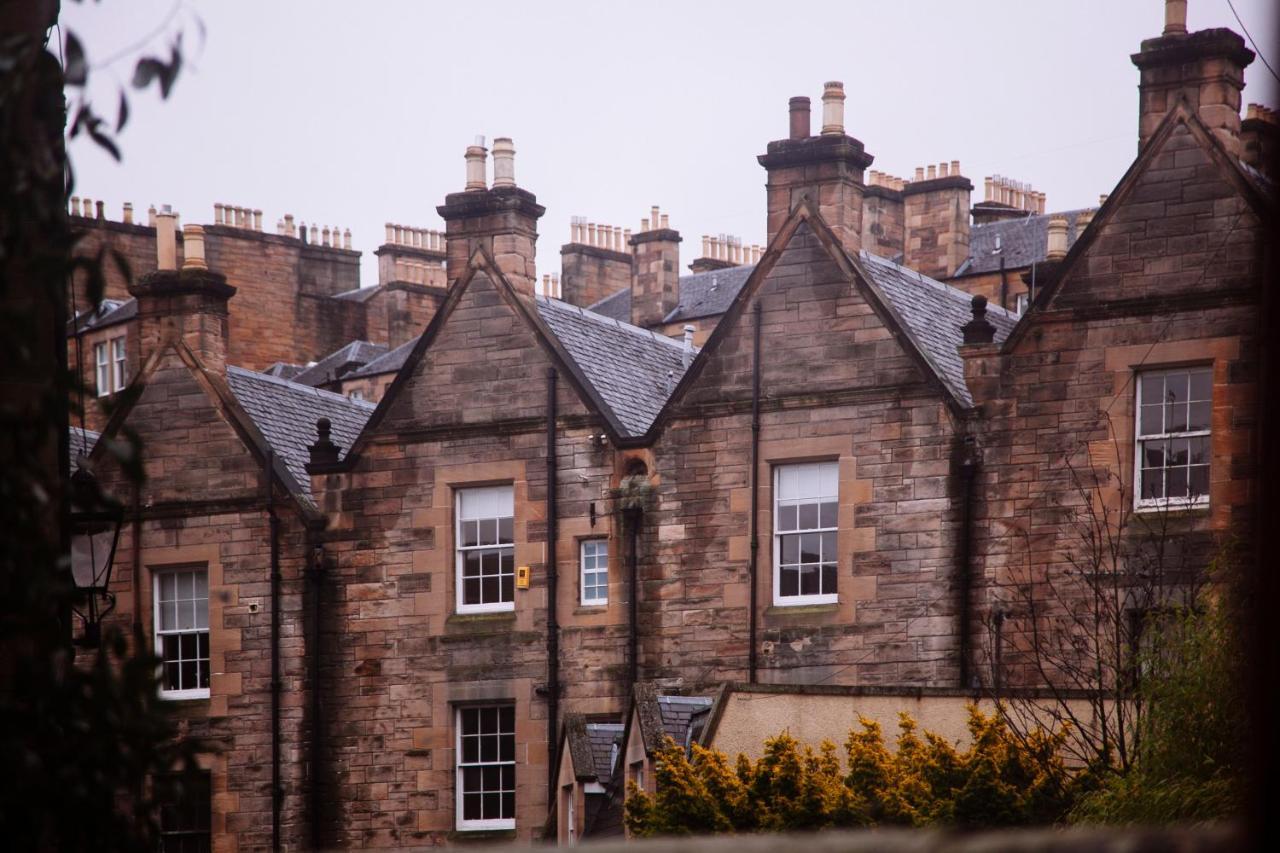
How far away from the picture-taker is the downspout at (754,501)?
2811cm

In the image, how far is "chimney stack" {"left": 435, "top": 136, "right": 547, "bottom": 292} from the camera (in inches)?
1220

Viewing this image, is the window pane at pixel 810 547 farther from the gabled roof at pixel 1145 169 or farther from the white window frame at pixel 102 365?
the white window frame at pixel 102 365

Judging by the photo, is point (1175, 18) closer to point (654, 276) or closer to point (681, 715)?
point (681, 715)

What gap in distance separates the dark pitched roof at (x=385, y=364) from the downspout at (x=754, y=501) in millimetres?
27916

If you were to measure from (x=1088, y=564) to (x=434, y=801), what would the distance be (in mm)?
10058

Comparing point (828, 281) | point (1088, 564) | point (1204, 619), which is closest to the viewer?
point (1204, 619)

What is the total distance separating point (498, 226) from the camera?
102 feet

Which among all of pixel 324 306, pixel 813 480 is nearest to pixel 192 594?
pixel 813 480

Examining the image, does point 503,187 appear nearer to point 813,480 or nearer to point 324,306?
point 813,480

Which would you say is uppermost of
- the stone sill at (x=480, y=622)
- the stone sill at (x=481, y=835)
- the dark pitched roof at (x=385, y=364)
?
the dark pitched roof at (x=385, y=364)

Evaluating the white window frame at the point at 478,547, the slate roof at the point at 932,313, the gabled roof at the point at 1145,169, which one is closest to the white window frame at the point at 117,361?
the white window frame at the point at 478,547

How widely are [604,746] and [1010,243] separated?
107 ft

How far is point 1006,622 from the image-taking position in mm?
26609

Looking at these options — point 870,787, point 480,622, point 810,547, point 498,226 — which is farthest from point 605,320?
point 870,787
